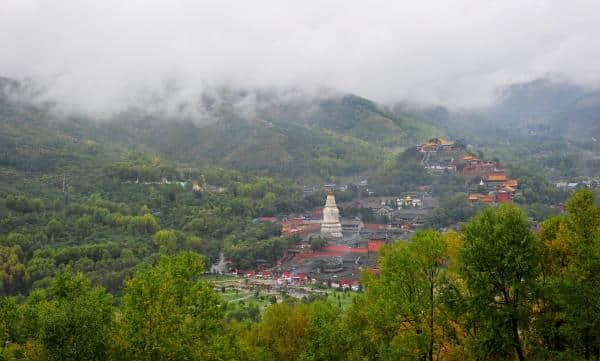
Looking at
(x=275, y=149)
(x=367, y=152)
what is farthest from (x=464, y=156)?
(x=275, y=149)

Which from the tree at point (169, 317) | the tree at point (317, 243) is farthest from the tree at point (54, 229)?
the tree at point (169, 317)

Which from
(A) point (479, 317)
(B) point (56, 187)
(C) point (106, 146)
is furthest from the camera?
(C) point (106, 146)

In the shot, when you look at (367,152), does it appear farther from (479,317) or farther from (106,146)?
(479,317)

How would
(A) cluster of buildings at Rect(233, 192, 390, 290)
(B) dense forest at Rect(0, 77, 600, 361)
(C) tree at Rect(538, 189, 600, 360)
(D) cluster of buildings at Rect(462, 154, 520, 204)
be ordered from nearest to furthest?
(C) tree at Rect(538, 189, 600, 360), (B) dense forest at Rect(0, 77, 600, 361), (A) cluster of buildings at Rect(233, 192, 390, 290), (D) cluster of buildings at Rect(462, 154, 520, 204)

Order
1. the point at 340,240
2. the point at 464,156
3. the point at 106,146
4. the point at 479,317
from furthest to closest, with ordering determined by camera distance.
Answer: the point at 106,146, the point at 464,156, the point at 340,240, the point at 479,317

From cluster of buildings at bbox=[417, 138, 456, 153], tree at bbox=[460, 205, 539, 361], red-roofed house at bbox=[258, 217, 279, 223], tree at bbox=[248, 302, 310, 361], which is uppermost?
cluster of buildings at bbox=[417, 138, 456, 153]

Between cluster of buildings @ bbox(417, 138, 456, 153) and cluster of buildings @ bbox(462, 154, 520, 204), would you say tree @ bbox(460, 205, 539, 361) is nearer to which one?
cluster of buildings @ bbox(462, 154, 520, 204)

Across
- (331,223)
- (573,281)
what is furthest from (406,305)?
(331,223)

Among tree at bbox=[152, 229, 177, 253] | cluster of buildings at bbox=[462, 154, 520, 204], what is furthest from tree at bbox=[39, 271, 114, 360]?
cluster of buildings at bbox=[462, 154, 520, 204]
